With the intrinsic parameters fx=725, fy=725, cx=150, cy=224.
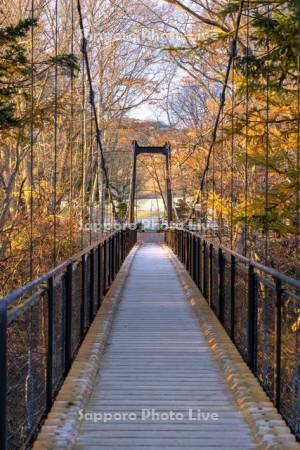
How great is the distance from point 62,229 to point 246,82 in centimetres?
815

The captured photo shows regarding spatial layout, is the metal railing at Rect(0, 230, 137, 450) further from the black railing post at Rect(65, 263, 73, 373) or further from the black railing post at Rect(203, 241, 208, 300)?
the black railing post at Rect(203, 241, 208, 300)

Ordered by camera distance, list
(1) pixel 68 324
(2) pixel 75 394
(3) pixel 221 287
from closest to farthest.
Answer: (2) pixel 75 394 → (1) pixel 68 324 → (3) pixel 221 287

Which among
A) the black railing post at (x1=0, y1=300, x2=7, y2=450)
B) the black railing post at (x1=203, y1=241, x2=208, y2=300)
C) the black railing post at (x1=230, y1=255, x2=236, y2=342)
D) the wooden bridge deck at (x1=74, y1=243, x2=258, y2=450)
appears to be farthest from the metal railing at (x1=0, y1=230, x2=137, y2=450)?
the black railing post at (x1=203, y1=241, x2=208, y2=300)

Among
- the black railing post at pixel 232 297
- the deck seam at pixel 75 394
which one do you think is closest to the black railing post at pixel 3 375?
the deck seam at pixel 75 394

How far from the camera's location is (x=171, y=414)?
11.5 ft

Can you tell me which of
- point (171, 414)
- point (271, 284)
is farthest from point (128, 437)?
point (271, 284)

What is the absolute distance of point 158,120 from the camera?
24062mm

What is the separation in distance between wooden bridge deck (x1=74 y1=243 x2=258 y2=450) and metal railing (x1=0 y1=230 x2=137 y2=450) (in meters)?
0.24

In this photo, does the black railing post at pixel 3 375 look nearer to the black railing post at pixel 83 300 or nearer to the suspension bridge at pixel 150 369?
the suspension bridge at pixel 150 369

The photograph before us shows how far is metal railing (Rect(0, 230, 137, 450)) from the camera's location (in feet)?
8.87

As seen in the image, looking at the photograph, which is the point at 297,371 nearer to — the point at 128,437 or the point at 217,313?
the point at 128,437

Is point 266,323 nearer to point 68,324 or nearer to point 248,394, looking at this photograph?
point 248,394

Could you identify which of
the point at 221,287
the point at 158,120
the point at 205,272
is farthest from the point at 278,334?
the point at 158,120

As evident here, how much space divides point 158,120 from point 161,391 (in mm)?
20523
